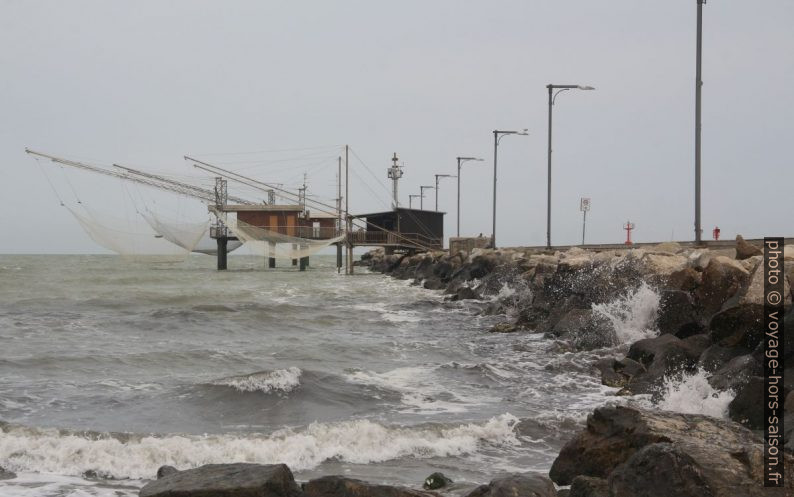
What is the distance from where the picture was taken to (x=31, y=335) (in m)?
21.4

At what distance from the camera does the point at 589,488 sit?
6090 mm

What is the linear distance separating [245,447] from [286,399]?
3188 millimetres

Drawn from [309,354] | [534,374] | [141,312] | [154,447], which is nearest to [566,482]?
[154,447]

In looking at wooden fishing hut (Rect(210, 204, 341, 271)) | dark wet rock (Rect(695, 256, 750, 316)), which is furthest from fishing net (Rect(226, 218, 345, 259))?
dark wet rock (Rect(695, 256, 750, 316))

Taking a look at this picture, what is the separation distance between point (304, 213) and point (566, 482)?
6948cm

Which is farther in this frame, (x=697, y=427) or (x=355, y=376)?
(x=355, y=376)

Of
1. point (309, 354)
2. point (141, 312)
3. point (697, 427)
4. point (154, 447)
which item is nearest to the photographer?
point (697, 427)

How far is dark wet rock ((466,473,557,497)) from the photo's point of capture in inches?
233

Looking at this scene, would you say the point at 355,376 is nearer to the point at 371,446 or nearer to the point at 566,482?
the point at 371,446

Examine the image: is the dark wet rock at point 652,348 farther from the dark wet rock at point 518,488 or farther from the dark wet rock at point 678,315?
the dark wet rock at point 518,488

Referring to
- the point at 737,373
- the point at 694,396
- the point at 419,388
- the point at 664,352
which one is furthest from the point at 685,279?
the point at 419,388

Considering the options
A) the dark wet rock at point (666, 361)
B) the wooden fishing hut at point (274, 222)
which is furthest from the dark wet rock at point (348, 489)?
the wooden fishing hut at point (274, 222)

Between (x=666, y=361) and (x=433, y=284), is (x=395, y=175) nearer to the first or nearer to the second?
(x=433, y=284)

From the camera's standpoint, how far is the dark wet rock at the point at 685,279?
15781mm
